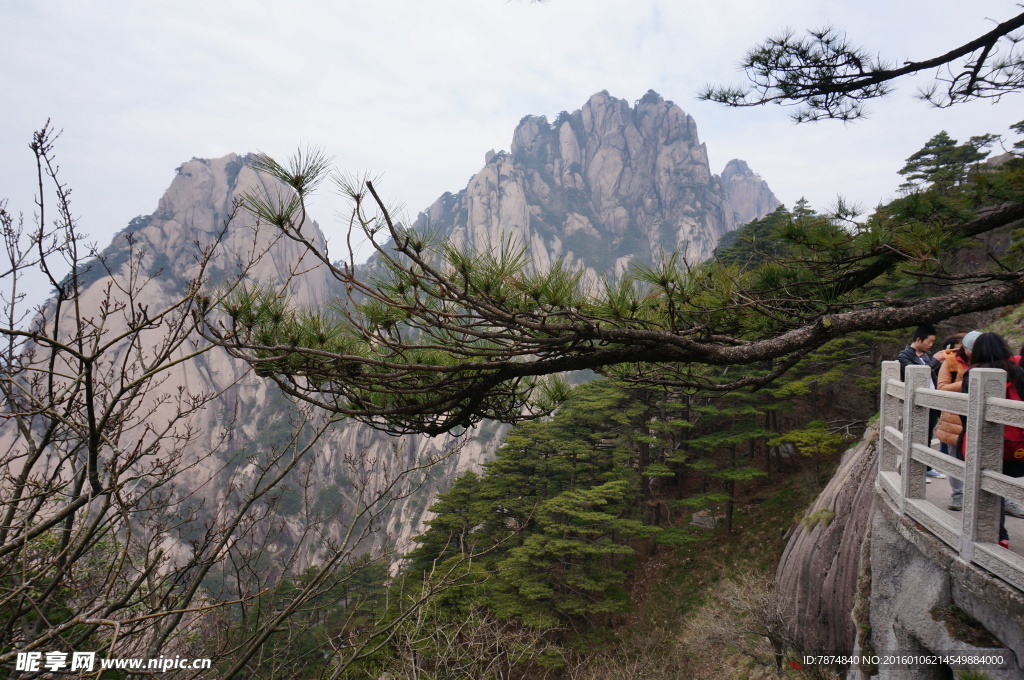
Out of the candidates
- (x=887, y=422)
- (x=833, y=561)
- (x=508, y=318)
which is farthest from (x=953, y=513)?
(x=833, y=561)

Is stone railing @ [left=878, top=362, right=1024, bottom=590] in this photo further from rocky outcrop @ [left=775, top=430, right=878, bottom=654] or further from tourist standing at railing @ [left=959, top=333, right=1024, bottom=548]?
rocky outcrop @ [left=775, top=430, right=878, bottom=654]

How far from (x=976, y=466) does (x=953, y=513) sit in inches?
30.6

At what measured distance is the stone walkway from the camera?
6.84 ft

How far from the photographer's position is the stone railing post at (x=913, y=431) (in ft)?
8.28

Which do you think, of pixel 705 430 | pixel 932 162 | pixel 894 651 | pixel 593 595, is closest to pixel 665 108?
pixel 932 162

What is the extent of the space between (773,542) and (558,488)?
14.2 feet

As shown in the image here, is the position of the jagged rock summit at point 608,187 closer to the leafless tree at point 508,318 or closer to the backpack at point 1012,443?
the leafless tree at point 508,318

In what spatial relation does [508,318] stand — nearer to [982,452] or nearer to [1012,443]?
[982,452]

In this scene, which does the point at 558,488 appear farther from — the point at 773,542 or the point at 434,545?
the point at 773,542

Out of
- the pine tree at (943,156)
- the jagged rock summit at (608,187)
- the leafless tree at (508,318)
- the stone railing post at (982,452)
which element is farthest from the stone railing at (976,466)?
the jagged rock summit at (608,187)

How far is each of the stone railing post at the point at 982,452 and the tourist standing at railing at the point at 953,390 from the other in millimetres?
394

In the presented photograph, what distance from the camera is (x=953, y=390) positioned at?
2.59 meters

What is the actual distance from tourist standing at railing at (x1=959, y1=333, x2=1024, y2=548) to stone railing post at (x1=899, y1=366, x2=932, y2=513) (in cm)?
35

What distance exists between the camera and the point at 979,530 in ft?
6.12
